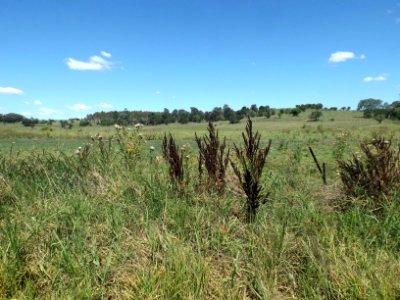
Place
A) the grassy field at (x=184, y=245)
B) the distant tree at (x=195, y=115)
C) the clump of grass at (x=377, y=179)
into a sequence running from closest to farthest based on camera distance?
the grassy field at (x=184, y=245)
the clump of grass at (x=377, y=179)
the distant tree at (x=195, y=115)

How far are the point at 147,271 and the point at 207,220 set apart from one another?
974mm

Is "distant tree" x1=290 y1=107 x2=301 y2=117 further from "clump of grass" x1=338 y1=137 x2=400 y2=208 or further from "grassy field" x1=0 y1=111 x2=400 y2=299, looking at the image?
"grassy field" x1=0 y1=111 x2=400 y2=299

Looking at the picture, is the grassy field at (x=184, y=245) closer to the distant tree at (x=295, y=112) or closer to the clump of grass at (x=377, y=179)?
the clump of grass at (x=377, y=179)

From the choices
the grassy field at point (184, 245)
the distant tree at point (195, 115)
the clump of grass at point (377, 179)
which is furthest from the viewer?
the distant tree at point (195, 115)

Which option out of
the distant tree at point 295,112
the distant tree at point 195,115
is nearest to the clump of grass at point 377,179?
the distant tree at point 195,115

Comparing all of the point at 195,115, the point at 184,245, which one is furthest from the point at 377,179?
the point at 195,115

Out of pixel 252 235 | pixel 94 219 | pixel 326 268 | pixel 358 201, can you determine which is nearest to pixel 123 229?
pixel 94 219

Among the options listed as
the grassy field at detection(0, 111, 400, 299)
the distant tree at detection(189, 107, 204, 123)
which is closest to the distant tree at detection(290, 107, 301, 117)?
the distant tree at detection(189, 107, 204, 123)

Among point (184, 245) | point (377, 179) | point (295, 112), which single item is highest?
point (295, 112)

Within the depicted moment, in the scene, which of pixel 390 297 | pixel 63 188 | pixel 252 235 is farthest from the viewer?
pixel 63 188

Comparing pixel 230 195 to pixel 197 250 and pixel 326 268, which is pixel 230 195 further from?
pixel 326 268

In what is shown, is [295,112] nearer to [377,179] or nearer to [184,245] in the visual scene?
[377,179]

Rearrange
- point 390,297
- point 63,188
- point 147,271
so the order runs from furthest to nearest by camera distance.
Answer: point 63,188, point 147,271, point 390,297

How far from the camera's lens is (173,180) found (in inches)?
178
